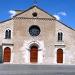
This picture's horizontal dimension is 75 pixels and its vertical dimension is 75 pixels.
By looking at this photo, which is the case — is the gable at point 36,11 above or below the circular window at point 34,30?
above

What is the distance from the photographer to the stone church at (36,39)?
40281 mm

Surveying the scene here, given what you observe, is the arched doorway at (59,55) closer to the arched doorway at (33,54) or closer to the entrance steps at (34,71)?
the arched doorway at (33,54)

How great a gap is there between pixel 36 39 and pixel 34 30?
1408 millimetres

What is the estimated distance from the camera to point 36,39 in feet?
135

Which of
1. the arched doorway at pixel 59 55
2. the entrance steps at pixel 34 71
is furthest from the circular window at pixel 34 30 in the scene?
the entrance steps at pixel 34 71

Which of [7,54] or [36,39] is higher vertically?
[36,39]

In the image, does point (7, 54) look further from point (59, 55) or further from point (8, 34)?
point (59, 55)

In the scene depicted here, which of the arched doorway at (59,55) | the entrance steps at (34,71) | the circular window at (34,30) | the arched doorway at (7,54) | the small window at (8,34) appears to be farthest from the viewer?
the circular window at (34,30)

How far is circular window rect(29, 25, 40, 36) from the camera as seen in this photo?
4128 cm

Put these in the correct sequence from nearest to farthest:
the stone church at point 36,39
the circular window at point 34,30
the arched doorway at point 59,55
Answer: the stone church at point 36,39 → the arched doorway at point 59,55 → the circular window at point 34,30

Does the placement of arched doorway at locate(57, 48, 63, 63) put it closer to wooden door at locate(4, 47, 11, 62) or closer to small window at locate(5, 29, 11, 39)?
wooden door at locate(4, 47, 11, 62)

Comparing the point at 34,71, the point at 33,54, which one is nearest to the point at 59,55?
the point at 33,54

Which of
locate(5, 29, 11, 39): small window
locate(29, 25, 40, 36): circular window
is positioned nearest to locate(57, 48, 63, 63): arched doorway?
locate(29, 25, 40, 36): circular window

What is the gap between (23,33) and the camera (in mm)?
40750
